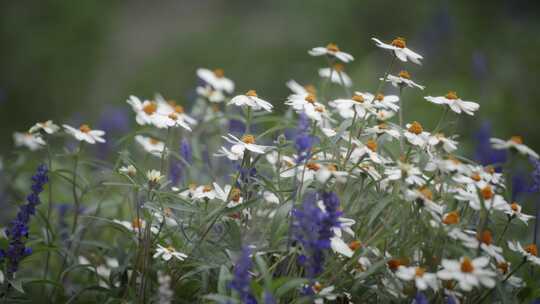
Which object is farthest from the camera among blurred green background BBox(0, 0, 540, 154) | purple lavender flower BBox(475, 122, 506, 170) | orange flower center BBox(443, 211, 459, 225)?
blurred green background BBox(0, 0, 540, 154)

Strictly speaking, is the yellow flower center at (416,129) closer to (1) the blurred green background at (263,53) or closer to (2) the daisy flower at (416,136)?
(2) the daisy flower at (416,136)

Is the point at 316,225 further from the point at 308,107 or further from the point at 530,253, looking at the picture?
the point at 530,253

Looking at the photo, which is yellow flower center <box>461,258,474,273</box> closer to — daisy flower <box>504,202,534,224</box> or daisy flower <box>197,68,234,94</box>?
daisy flower <box>504,202,534,224</box>

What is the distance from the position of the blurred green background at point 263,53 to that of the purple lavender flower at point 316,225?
323 cm

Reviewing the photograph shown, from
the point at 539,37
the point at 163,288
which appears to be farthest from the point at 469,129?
the point at 163,288

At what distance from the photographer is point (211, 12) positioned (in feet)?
29.7

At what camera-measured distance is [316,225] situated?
1589 mm

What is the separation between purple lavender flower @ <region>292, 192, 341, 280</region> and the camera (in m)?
1.51

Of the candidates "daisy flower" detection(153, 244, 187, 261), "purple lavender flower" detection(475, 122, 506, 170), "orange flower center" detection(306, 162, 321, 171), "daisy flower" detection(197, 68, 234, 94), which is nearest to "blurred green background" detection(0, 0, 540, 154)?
"purple lavender flower" detection(475, 122, 506, 170)

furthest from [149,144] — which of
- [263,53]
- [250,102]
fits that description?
[263,53]

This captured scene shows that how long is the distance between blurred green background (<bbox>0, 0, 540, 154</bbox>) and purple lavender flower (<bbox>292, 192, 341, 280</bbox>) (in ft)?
10.6

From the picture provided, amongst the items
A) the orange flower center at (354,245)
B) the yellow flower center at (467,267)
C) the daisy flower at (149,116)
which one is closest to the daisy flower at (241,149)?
the daisy flower at (149,116)

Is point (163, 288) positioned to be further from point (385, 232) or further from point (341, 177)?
point (385, 232)

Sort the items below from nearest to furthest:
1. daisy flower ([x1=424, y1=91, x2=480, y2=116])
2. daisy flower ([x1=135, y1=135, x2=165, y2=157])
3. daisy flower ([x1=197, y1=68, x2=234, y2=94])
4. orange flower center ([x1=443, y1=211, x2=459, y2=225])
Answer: orange flower center ([x1=443, y1=211, x2=459, y2=225]) → daisy flower ([x1=424, y1=91, x2=480, y2=116]) → daisy flower ([x1=135, y1=135, x2=165, y2=157]) → daisy flower ([x1=197, y1=68, x2=234, y2=94])
